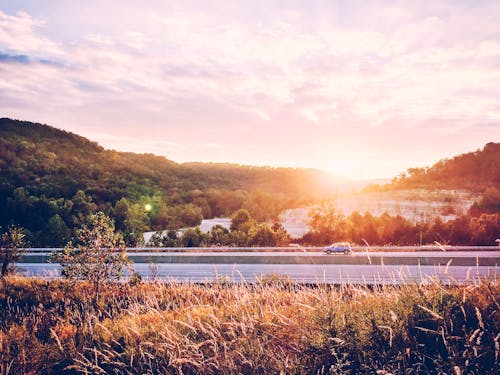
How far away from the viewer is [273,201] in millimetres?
53625

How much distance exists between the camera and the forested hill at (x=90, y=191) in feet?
139

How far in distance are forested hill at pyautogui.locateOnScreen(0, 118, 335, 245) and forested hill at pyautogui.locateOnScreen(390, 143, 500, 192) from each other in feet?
63.6

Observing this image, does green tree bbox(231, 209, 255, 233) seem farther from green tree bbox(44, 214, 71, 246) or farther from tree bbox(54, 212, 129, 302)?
tree bbox(54, 212, 129, 302)

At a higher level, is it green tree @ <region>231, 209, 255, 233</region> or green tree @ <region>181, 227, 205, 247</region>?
green tree @ <region>231, 209, 255, 233</region>

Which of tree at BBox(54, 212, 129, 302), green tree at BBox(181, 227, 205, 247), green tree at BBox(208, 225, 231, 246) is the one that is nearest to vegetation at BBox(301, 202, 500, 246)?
green tree at BBox(208, 225, 231, 246)

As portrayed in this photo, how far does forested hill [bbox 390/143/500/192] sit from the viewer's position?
6906 cm

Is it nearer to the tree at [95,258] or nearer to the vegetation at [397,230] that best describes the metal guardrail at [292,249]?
the vegetation at [397,230]

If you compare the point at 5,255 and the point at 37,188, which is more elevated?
the point at 37,188

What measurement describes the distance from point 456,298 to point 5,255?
1663 centimetres

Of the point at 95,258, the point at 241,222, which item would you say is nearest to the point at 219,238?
the point at 241,222

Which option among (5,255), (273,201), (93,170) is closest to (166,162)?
(93,170)

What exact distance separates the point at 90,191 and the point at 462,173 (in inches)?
2266

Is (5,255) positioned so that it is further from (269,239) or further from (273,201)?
(273,201)

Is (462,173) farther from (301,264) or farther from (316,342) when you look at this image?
(316,342)
